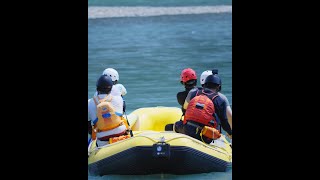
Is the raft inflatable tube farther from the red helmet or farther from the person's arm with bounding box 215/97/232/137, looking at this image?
the red helmet

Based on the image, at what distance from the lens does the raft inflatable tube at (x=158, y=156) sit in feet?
21.4

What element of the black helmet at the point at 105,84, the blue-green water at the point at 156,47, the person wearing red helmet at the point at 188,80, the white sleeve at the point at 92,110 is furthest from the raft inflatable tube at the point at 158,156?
the blue-green water at the point at 156,47

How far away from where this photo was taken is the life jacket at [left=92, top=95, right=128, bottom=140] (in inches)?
271

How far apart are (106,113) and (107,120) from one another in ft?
0.18

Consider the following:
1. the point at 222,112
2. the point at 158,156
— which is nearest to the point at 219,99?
the point at 222,112

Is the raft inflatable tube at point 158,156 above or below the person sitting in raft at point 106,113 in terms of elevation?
below

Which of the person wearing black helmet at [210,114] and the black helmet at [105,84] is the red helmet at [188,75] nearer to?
the person wearing black helmet at [210,114]

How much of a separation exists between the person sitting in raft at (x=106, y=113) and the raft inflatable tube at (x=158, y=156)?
0.41ft

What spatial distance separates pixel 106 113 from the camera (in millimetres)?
6871

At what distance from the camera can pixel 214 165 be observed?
6.77 m

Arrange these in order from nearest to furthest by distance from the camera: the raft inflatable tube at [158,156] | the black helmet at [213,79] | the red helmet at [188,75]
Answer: the raft inflatable tube at [158,156]
the black helmet at [213,79]
the red helmet at [188,75]

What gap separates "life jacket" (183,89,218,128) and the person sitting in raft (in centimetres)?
52

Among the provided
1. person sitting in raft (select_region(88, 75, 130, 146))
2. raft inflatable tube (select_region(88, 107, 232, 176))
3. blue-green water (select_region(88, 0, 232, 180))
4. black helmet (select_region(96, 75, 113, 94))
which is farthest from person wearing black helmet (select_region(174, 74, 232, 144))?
blue-green water (select_region(88, 0, 232, 180))
